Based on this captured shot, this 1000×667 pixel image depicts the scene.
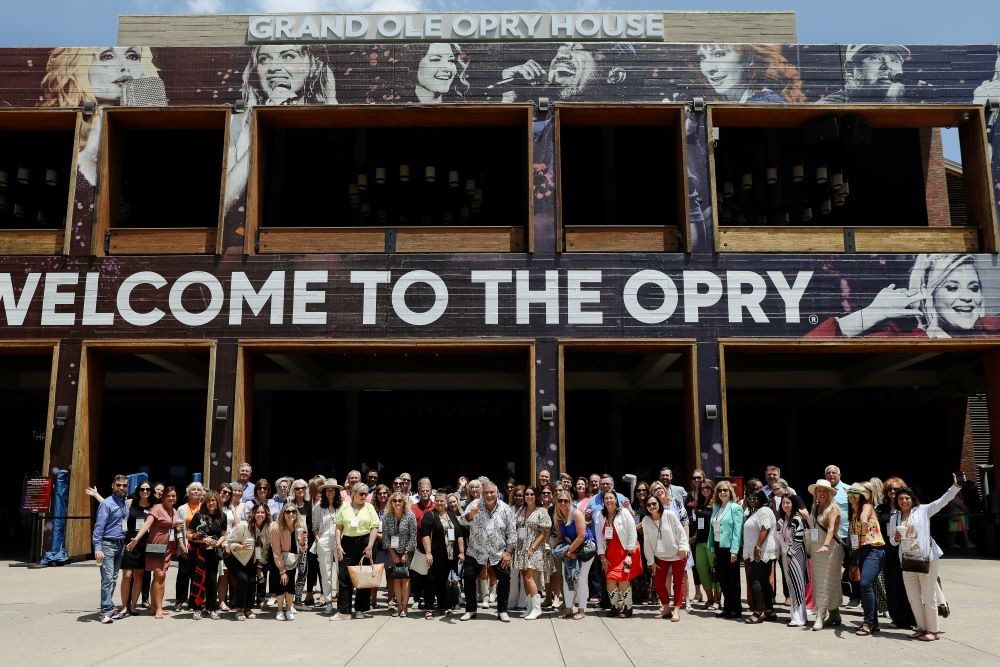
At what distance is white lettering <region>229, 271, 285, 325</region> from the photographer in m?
17.4

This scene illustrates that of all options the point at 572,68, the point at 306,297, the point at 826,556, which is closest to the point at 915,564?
the point at 826,556

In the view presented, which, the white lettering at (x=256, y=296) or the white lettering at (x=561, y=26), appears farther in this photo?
the white lettering at (x=561, y=26)

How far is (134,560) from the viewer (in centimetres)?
1048

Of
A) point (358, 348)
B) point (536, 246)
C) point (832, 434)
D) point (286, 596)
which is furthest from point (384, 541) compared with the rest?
point (832, 434)

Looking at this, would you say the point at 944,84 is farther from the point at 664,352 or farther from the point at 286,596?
the point at 286,596

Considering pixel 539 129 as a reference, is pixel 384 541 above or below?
below

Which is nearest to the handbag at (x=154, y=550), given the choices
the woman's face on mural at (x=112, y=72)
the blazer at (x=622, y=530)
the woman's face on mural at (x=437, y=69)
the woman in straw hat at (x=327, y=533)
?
the woman in straw hat at (x=327, y=533)

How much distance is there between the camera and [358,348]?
17609 mm

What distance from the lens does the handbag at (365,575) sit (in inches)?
412

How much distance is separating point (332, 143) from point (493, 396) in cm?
884

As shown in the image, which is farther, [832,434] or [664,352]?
[832,434]

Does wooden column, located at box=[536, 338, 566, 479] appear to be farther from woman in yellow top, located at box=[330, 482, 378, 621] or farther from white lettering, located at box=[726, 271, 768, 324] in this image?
woman in yellow top, located at box=[330, 482, 378, 621]

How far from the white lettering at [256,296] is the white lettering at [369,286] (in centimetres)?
152

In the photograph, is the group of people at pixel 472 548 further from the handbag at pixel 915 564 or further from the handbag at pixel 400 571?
the handbag at pixel 915 564
